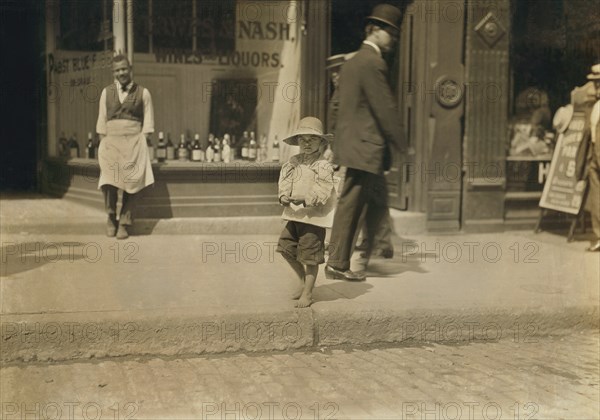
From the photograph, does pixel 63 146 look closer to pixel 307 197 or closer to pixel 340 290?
pixel 340 290

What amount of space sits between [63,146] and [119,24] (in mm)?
2339

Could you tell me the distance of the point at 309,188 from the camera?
5.77 m

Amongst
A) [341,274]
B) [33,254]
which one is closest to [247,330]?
[341,274]

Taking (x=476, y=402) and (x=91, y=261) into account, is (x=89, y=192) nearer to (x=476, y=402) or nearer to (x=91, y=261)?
(x=91, y=261)

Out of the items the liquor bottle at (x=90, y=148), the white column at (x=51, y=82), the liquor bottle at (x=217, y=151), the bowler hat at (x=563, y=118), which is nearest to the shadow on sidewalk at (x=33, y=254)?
the liquor bottle at (x=90, y=148)

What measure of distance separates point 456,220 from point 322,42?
8.83 ft

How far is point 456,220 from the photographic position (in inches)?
384

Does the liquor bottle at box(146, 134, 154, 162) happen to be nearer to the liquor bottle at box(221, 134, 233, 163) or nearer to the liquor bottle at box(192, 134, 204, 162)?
the liquor bottle at box(192, 134, 204, 162)

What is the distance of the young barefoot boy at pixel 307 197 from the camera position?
5758mm

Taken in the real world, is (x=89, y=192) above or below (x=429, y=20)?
below

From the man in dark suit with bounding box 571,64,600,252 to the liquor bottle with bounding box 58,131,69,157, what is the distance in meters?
6.41

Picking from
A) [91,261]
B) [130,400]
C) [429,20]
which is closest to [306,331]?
[130,400]

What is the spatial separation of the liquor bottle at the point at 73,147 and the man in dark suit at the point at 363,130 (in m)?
4.79

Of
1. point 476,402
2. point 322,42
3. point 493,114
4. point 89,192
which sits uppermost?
point 322,42
